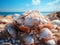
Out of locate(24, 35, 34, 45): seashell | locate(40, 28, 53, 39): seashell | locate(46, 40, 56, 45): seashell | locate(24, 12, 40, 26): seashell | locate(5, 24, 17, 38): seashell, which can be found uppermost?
locate(24, 12, 40, 26): seashell

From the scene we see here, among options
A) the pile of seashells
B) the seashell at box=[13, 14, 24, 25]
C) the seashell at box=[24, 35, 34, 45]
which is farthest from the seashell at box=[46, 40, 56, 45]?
the seashell at box=[13, 14, 24, 25]

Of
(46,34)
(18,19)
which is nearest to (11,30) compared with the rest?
(18,19)

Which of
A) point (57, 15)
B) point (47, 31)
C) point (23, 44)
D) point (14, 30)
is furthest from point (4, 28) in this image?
point (57, 15)

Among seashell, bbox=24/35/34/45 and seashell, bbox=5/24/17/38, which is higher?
seashell, bbox=5/24/17/38

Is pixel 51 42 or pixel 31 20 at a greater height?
pixel 31 20

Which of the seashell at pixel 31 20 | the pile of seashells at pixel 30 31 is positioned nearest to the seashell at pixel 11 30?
the pile of seashells at pixel 30 31

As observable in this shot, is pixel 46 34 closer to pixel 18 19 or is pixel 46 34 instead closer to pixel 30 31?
pixel 30 31

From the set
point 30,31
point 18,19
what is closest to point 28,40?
point 30,31

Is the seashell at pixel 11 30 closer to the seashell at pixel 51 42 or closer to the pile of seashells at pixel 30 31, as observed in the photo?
the pile of seashells at pixel 30 31

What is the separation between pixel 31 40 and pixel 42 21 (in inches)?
6.3

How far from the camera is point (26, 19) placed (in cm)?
106

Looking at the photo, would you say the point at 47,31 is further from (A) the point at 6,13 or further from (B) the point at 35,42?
(A) the point at 6,13

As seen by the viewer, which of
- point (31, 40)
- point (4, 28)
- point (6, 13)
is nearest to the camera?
point (31, 40)

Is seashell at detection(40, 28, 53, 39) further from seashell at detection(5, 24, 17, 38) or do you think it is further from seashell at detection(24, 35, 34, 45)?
seashell at detection(5, 24, 17, 38)
